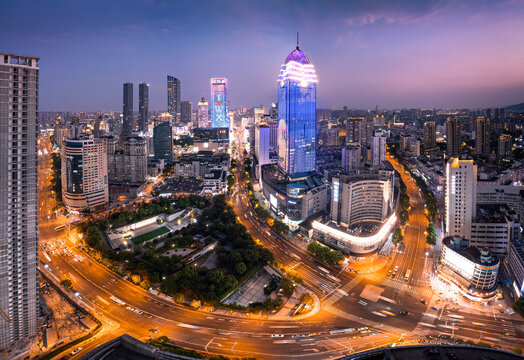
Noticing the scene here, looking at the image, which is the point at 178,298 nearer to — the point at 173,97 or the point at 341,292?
the point at 341,292

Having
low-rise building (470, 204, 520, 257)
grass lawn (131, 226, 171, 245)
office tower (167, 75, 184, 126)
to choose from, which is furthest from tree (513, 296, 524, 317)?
office tower (167, 75, 184, 126)

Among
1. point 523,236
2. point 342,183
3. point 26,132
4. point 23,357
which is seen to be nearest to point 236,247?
point 342,183

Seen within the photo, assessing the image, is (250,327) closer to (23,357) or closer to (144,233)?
(23,357)

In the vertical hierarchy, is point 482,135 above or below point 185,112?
below

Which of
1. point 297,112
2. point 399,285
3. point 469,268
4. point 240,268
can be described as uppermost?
point 297,112

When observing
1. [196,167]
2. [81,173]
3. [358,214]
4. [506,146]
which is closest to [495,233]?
[358,214]

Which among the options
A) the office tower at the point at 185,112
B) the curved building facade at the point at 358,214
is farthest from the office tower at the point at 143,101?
the curved building facade at the point at 358,214

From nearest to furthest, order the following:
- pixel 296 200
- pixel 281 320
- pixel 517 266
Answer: pixel 281 320, pixel 517 266, pixel 296 200
